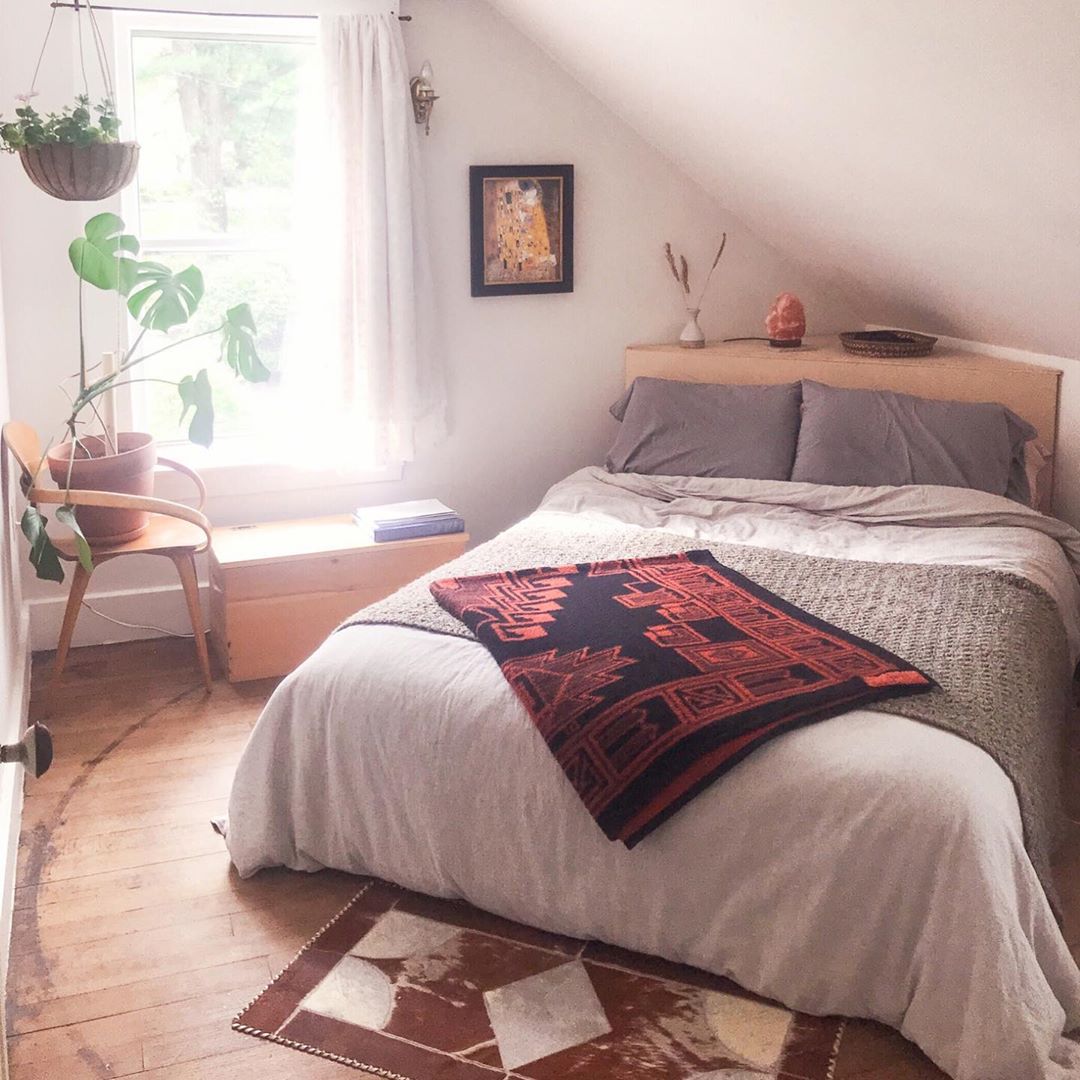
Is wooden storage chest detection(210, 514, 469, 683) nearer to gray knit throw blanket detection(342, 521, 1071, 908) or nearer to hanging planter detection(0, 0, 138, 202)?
gray knit throw blanket detection(342, 521, 1071, 908)

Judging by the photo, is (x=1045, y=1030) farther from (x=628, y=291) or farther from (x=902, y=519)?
(x=628, y=291)

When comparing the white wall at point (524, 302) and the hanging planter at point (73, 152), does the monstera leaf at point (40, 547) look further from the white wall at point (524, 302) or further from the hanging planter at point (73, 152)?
the hanging planter at point (73, 152)

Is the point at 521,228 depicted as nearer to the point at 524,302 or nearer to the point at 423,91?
the point at 524,302

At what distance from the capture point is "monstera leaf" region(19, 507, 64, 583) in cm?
324

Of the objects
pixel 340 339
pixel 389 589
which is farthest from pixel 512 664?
pixel 340 339

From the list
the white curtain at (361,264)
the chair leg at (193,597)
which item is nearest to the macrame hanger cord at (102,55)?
the white curtain at (361,264)

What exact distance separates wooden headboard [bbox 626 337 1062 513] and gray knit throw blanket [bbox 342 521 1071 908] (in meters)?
0.94

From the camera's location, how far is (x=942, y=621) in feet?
8.99

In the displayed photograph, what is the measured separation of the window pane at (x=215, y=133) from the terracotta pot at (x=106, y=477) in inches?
31.9

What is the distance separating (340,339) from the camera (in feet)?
13.0

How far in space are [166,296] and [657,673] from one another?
6.06 feet

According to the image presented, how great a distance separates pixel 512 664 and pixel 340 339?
5.85ft

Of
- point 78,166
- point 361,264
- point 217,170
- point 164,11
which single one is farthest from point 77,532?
point 164,11

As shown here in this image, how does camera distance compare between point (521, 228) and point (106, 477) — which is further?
point (521, 228)
